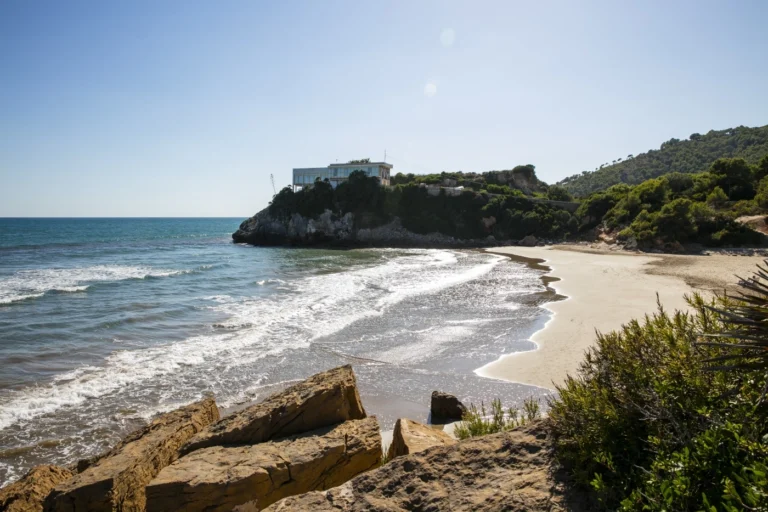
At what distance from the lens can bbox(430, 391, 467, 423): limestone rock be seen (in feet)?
26.3

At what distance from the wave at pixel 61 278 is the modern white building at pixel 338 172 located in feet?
138

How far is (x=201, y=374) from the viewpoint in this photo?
10852mm

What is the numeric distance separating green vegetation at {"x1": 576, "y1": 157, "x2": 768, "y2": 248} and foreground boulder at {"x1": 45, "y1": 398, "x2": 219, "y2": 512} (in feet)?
146

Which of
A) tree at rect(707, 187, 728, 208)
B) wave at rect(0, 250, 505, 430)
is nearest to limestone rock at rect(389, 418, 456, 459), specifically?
wave at rect(0, 250, 505, 430)

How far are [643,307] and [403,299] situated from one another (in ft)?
32.8

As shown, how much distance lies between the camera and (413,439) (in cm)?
500

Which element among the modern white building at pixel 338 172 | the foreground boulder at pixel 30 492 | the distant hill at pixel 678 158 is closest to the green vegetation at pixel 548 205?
the modern white building at pixel 338 172

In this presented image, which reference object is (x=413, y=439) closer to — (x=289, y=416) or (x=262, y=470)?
(x=289, y=416)

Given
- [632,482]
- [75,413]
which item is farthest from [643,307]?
[75,413]

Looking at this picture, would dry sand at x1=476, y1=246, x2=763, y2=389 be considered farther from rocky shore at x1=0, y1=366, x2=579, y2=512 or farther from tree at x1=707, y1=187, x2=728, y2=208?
tree at x1=707, y1=187, x2=728, y2=208

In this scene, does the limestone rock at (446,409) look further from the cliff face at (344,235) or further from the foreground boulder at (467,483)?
the cliff face at (344,235)

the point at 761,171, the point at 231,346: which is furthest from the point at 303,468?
the point at 761,171

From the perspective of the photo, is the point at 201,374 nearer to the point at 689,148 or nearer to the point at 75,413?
the point at 75,413

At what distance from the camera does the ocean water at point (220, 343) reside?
345 inches
